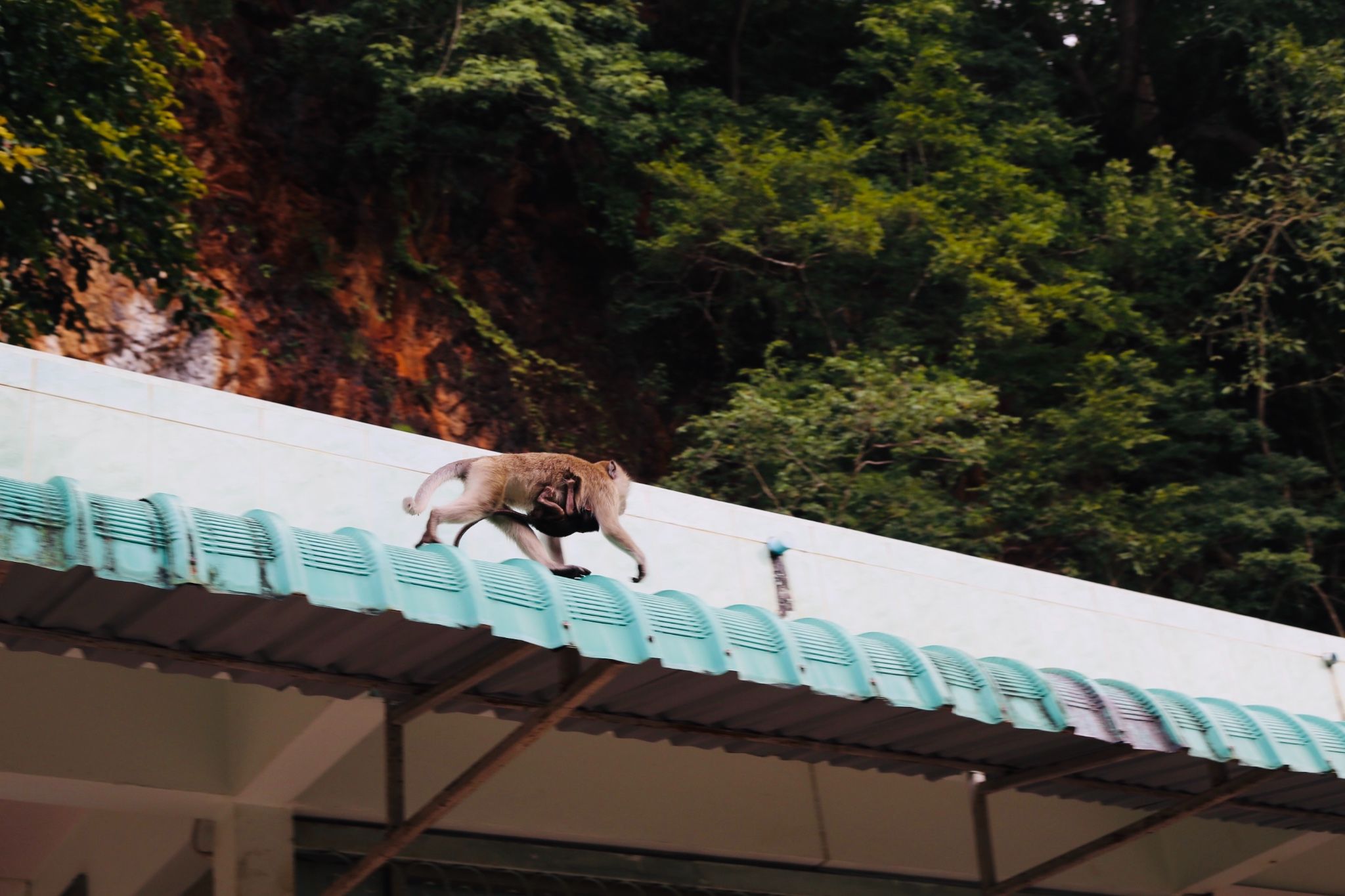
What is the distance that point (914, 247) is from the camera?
1791cm

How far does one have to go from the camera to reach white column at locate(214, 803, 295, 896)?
19.9 feet

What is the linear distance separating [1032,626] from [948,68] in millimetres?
11491

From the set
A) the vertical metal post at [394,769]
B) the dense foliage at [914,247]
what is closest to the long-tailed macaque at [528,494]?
the vertical metal post at [394,769]

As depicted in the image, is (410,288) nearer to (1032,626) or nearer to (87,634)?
(1032,626)

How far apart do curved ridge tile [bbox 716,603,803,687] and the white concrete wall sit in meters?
2.27

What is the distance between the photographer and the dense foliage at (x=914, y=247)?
54.7 ft

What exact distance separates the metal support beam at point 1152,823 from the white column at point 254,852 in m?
3.02

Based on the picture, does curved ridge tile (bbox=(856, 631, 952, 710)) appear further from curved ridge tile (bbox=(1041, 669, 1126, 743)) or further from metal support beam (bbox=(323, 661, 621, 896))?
metal support beam (bbox=(323, 661, 621, 896))

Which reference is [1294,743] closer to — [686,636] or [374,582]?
[686,636]

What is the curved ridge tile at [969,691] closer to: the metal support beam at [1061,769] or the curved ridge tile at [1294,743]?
the metal support beam at [1061,769]

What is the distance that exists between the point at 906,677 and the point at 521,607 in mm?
1606

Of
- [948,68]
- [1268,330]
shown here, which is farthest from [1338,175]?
[948,68]

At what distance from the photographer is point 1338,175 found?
18656 millimetres

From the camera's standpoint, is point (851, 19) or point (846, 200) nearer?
point (846, 200)
